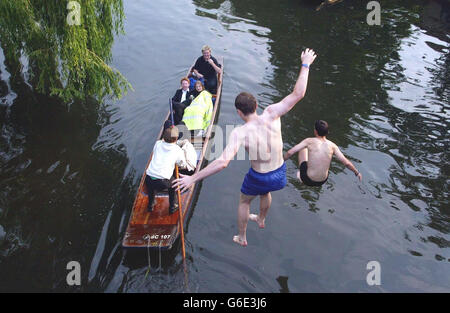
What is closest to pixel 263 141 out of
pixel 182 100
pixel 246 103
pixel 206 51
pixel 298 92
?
pixel 246 103

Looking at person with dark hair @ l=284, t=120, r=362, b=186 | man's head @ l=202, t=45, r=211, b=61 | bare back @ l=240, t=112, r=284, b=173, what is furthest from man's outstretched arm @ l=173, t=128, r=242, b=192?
man's head @ l=202, t=45, r=211, b=61

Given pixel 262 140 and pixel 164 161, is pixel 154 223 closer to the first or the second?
pixel 164 161

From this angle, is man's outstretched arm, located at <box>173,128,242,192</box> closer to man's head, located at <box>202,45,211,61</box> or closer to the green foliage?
the green foliage

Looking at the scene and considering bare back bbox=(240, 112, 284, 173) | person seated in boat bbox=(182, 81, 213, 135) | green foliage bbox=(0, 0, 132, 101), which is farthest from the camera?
person seated in boat bbox=(182, 81, 213, 135)

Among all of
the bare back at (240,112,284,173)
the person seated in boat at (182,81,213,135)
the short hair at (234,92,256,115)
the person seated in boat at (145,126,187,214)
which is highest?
the short hair at (234,92,256,115)

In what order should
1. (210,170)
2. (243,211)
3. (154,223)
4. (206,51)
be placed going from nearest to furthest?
(210,170) < (243,211) < (154,223) < (206,51)

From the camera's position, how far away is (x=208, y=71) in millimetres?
11539

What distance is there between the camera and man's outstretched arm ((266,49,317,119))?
15.4 feet

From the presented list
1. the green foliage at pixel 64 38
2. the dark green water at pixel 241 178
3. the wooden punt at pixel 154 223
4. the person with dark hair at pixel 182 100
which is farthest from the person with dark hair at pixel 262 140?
the green foliage at pixel 64 38

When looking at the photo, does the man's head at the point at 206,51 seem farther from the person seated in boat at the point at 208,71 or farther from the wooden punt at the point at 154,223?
the wooden punt at the point at 154,223

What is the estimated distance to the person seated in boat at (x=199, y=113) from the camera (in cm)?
940

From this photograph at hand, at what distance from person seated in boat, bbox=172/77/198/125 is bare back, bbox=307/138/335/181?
4.29m

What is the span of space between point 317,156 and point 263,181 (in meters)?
1.35

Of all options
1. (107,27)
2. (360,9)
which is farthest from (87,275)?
(360,9)
